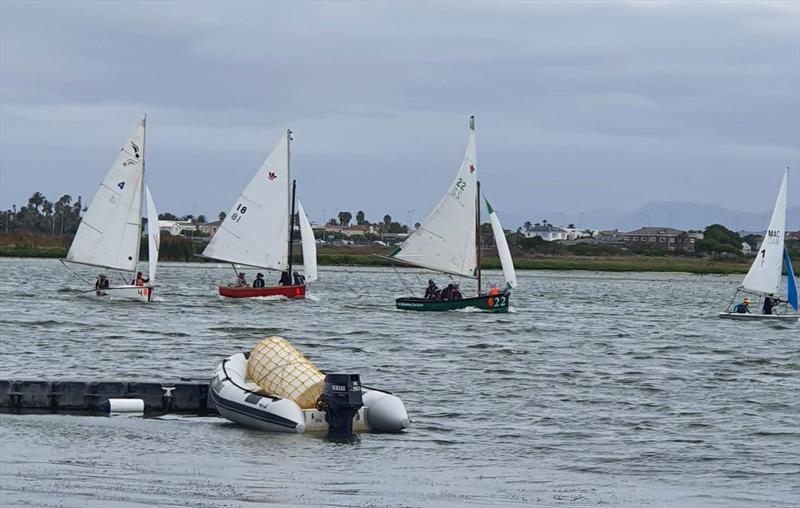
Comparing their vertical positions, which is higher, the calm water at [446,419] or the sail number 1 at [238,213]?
the sail number 1 at [238,213]

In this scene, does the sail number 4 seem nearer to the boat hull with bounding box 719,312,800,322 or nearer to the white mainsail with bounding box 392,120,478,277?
the white mainsail with bounding box 392,120,478,277

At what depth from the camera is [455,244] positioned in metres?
67.4

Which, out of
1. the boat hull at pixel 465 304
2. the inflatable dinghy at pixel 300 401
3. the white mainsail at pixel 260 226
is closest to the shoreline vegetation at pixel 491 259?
the white mainsail at pixel 260 226

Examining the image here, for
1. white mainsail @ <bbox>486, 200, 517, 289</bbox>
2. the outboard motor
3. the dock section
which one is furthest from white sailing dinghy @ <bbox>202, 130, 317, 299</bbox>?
the outboard motor

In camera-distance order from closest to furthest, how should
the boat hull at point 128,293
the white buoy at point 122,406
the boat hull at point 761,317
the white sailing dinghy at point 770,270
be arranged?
1. the white buoy at point 122,406
2. the boat hull at point 128,293
3. the white sailing dinghy at point 770,270
4. the boat hull at point 761,317

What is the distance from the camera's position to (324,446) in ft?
83.9

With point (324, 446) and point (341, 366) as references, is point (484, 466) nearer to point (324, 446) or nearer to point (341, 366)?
point (324, 446)

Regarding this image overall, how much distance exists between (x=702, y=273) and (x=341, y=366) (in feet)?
411

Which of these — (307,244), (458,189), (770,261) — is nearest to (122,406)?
(458,189)

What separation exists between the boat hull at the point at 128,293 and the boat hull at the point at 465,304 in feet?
40.9

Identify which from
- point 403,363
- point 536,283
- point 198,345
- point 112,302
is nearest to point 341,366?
point 403,363

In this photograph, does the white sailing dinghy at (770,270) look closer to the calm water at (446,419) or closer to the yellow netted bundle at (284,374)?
the calm water at (446,419)

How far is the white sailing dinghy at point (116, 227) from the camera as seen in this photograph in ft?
225

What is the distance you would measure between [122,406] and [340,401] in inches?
205
